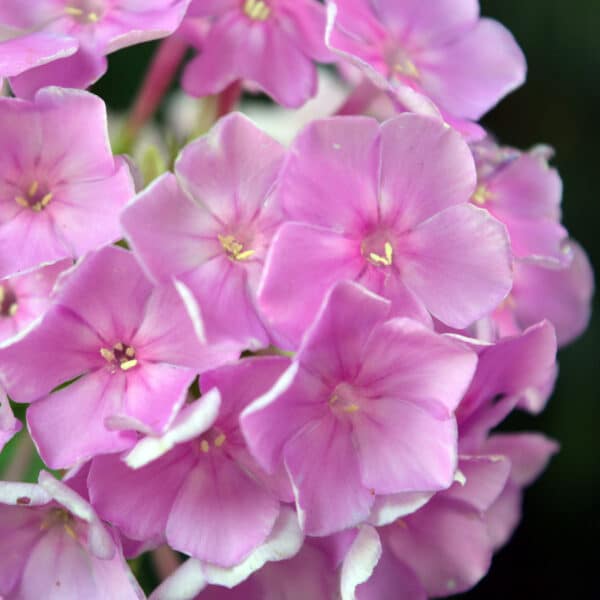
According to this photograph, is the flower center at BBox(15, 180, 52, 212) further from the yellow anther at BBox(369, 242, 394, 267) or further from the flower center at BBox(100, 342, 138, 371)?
the yellow anther at BBox(369, 242, 394, 267)

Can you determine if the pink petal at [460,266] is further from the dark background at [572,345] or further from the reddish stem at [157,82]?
the dark background at [572,345]

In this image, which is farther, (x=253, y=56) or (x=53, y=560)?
(x=253, y=56)

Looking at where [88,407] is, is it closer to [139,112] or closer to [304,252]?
[304,252]

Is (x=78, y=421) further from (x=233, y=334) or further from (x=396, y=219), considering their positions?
(x=396, y=219)

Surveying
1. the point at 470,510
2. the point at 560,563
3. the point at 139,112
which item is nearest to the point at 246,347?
the point at 470,510

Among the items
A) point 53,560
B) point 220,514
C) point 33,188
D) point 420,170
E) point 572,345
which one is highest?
point 420,170

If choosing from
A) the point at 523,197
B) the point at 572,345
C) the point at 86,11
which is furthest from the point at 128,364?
the point at 572,345
